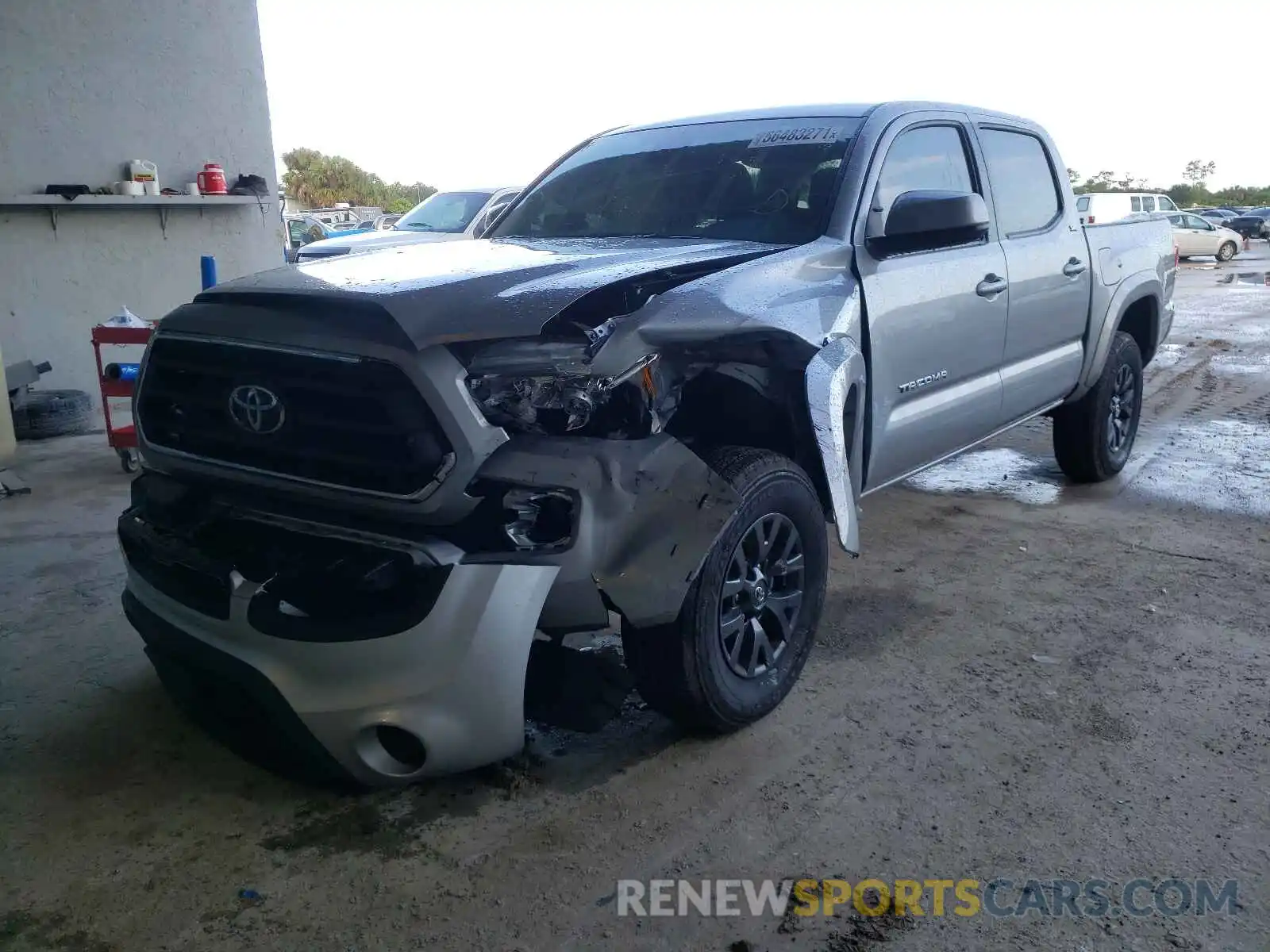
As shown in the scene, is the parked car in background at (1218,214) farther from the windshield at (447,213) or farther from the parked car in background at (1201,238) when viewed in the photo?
the windshield at (447,213)

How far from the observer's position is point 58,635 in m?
3.86

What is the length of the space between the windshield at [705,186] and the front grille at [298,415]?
1.54 m

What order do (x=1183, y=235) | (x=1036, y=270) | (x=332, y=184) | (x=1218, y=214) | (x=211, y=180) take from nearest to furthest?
(x=1036, y=270) → (x=211, y=180) → (x=1183, y=235) → (x=1218, y=214) → (x=332, y=184)

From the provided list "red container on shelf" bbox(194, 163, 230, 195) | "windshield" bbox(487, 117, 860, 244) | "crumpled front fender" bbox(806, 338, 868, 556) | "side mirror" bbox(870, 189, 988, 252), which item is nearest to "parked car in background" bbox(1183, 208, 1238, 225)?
"red container on shelf" bbox(194, 163, 230, 195)

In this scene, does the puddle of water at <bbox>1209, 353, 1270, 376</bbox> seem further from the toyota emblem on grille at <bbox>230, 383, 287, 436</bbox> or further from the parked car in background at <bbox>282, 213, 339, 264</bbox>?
the parked car in background at <bbox>282, 213, 339, 264</bbox>

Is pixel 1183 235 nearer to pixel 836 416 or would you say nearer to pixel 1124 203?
pixel 1124 203

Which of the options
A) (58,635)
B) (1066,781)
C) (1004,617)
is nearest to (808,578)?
(1066,781)

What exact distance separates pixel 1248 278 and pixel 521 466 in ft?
77.6

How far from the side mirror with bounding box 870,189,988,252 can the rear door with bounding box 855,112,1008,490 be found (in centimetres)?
8

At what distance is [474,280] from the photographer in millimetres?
2695

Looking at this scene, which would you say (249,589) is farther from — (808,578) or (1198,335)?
(1198,335)

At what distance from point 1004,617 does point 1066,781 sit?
1.20m

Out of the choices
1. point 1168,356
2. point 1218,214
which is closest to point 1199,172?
point 1218,214

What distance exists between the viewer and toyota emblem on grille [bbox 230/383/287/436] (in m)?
2.61
